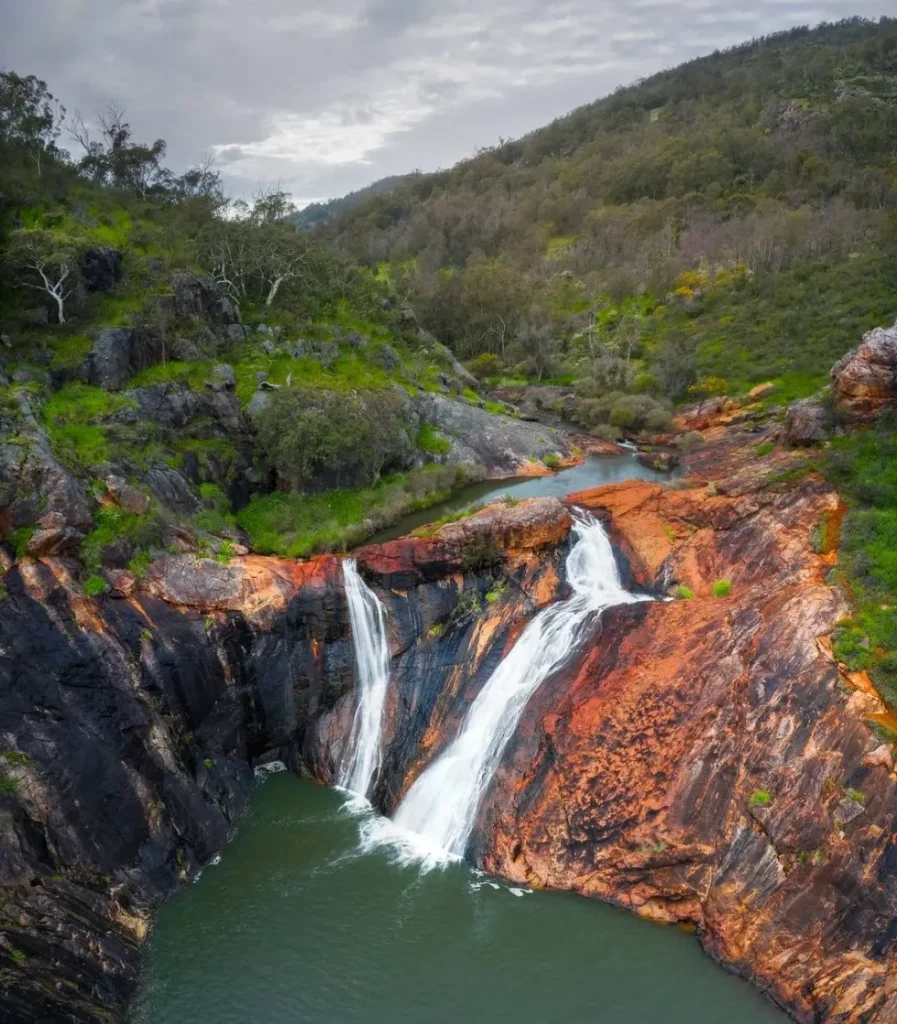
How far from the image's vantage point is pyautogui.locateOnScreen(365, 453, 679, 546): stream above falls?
3769 centimetres

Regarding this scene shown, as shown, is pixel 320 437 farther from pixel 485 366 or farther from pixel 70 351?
pixel 485 366

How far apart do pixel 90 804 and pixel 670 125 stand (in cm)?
14794

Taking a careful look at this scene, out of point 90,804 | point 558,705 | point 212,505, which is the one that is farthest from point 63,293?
point 558,705

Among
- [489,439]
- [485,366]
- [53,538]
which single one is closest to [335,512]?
[489,439]

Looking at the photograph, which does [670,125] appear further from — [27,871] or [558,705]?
[27,871]

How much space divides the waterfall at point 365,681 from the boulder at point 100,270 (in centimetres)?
2223

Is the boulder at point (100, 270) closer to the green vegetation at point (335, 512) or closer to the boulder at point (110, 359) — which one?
the boulder at point (110, 359)

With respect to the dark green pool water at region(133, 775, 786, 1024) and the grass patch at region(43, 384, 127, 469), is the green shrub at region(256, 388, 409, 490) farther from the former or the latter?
the dark green pool water at region(133, 775, 786, 1024)

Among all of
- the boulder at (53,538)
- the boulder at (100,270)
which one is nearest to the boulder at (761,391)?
the boulder at (100,270)

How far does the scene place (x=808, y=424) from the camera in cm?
2806

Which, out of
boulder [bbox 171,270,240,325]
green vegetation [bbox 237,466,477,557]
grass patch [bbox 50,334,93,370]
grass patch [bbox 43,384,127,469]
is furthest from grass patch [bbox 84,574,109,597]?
boulder [bbox 171,270,240,325]

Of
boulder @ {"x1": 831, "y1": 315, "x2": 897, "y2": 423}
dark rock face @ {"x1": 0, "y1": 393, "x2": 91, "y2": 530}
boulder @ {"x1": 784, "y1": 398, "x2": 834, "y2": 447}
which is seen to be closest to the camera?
dark rock face @ {"x1": 0, "y1": 393, "x2": 91, "y2": 530}

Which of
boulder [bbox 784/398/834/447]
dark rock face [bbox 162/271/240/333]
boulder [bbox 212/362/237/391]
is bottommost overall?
boulder [bbox 784/398/834/447]

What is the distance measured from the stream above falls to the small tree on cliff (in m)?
18.8
